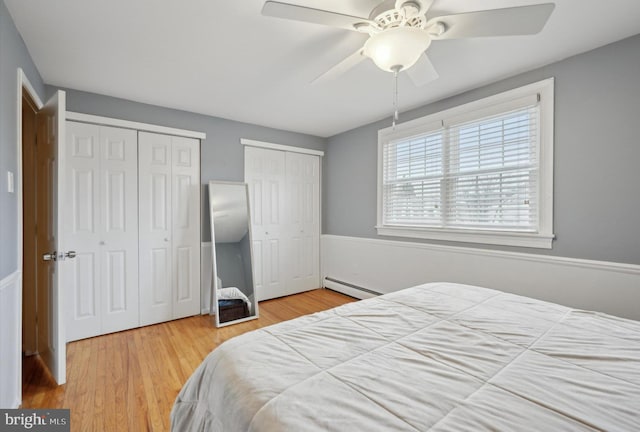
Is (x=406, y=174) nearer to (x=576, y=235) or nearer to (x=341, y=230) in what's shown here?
(x=341, y=230)

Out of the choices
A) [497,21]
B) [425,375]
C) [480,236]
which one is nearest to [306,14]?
[497,21]

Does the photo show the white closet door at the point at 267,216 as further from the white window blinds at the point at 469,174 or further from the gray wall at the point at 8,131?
the gray wall at the point at 8,131

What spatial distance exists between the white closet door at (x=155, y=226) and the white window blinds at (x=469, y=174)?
2.49 metres

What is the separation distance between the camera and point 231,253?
340cm

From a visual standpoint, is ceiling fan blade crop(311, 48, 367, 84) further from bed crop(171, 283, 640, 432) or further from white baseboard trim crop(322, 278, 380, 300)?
white baseboard trim crop(322, 278, 380, 300)

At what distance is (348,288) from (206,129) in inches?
107

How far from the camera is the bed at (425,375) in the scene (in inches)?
29.3

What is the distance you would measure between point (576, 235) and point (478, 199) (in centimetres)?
75

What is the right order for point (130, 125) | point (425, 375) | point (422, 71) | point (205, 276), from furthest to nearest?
point (205, 276) < point (130, 125) < point (422, 71) < point (425, 375)

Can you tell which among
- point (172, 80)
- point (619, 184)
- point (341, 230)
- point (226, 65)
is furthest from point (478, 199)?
point (172, 80)

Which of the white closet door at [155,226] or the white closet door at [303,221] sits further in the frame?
the white closet door at [303,221]

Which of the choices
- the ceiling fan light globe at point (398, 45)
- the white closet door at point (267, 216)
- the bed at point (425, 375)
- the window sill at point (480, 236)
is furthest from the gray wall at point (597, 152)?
the white closet door at point (267, 216)

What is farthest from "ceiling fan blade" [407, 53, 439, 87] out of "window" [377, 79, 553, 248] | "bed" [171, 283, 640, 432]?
"bed" [171, 283, 640, 432]

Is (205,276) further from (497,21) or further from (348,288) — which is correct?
(497,21)
